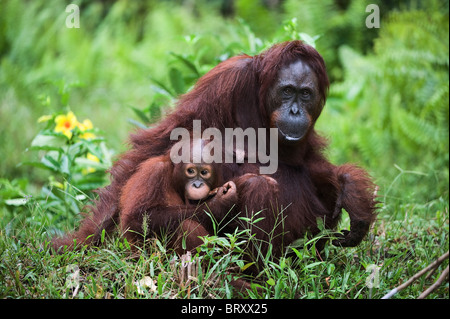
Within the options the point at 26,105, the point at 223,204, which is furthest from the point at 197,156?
the point at 26,105

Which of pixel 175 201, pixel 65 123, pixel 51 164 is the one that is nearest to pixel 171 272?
pixel 175 201

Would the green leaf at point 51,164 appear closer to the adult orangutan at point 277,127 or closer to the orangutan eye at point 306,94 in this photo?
the adult orangutan at point 277,127

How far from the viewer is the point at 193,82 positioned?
6.06m

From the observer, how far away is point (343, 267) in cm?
418

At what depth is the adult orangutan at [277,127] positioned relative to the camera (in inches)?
161

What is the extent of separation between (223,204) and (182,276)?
542mm

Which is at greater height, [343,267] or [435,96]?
[435,96]

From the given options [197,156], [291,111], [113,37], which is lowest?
[197,156]

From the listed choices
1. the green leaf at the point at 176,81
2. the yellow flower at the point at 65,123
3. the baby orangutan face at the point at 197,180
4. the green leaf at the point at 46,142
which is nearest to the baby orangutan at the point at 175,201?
the baby orangutan face at the point at 197,180

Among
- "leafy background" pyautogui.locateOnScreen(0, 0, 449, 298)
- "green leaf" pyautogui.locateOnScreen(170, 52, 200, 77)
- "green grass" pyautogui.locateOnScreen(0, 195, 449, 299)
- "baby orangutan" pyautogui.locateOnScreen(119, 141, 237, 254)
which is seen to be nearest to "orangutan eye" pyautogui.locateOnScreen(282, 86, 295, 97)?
"baby orangutan" pyautogui.locateOnScreen(119, 141, 237, 254)

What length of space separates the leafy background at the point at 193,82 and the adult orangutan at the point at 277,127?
42 cm

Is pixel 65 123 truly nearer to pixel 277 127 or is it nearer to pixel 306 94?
pixel 277 127

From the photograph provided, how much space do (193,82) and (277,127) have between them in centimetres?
217

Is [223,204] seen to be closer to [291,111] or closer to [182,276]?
[182,276]
